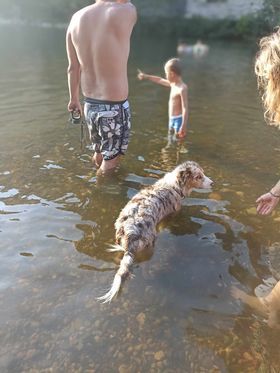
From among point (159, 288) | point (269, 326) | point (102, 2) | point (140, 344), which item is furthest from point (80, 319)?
point (102, 2)

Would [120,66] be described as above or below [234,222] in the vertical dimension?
above

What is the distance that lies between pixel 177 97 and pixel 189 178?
124 inches

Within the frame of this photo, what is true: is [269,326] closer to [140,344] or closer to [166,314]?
[166,314]

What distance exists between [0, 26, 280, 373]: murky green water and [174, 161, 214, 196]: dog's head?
1.03 feet

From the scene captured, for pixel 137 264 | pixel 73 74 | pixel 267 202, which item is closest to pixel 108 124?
pixel 73 74

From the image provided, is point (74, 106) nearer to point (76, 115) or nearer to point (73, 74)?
point (76, 115)

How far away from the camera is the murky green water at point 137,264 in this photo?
3211 mm

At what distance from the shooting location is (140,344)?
10.7 ft

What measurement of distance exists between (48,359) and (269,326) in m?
1.86

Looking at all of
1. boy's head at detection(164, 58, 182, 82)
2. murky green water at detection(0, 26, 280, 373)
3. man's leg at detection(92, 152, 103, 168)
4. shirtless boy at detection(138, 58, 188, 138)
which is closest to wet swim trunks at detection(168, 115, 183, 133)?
shirtless boy at detection(138, 58, 188, 138)

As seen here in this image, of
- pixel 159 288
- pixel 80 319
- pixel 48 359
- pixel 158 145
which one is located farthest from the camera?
pixel 158 145

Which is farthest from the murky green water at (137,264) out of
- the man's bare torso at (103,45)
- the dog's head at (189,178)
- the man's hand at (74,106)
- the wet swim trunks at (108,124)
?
the man's bare torso at (103,45)

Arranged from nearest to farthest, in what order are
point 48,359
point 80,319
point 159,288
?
point 48,359 → point 80,319 → point 159,288

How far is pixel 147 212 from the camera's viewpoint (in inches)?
175
